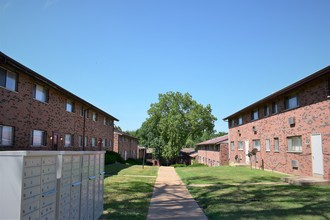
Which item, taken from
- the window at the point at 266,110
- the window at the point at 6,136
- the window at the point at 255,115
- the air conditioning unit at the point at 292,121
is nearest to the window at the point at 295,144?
the air conditioning unit at the point at 292,121

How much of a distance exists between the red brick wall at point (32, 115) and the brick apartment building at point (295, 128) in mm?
13578

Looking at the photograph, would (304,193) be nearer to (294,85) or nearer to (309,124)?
(309,124)

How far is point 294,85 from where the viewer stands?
16375 millimetres

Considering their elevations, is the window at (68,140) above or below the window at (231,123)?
below

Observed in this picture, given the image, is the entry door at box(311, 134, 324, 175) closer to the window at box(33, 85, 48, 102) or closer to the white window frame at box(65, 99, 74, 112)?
the window at box(33, 85, 48, 102)

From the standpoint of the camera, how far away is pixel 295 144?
1797 cm

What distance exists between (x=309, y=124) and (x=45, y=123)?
14.3 metres

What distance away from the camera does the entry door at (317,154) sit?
14.8m

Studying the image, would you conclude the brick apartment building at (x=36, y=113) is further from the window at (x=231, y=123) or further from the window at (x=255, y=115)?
the window at (x=231, y=123)

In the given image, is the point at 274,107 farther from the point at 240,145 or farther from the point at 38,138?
the point at 38,138

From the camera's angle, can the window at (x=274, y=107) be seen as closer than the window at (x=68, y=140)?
Yes

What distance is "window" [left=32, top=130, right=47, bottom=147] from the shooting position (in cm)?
1588

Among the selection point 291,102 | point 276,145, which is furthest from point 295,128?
point 276,145

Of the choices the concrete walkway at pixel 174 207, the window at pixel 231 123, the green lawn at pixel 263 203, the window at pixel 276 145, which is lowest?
the concrete walkway at pixel 174 207
